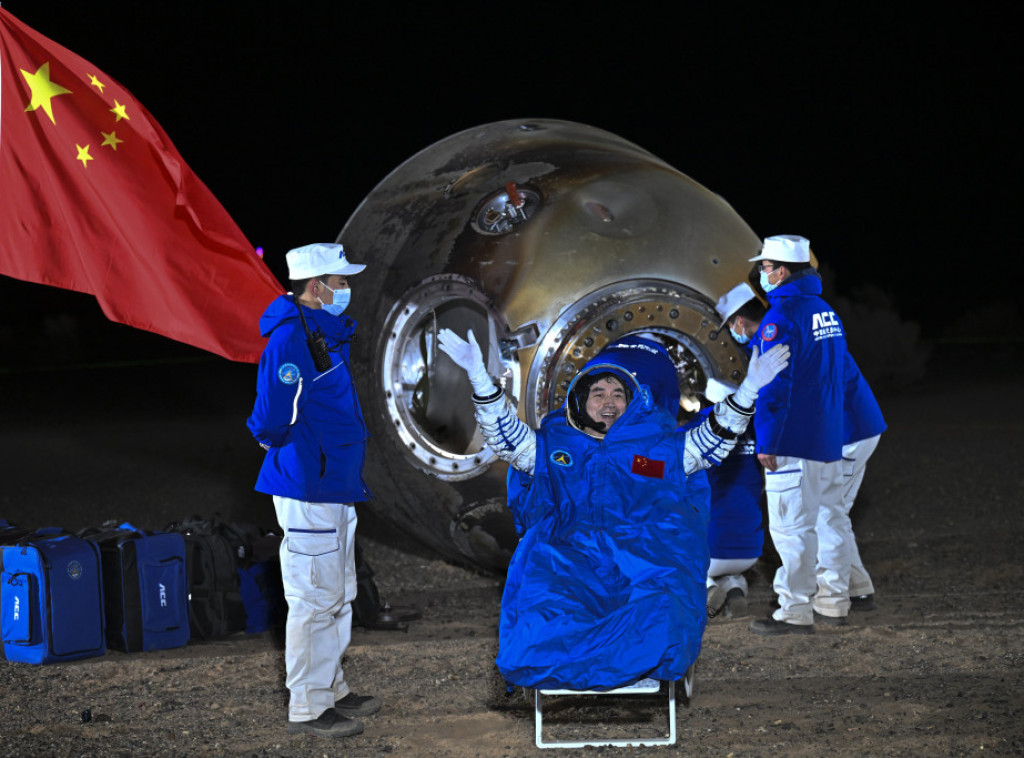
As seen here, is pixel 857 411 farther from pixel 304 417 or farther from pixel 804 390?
pixel 304 417

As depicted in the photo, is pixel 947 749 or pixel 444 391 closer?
pixel 947 749

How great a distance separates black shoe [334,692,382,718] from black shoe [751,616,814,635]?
2084mm

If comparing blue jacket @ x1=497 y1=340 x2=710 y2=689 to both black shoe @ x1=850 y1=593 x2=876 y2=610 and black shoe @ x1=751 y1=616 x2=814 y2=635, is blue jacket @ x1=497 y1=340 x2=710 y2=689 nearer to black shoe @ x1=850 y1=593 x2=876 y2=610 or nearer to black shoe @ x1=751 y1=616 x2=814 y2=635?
black shoe @ x1=751 y1=616 x2=814 y2=635

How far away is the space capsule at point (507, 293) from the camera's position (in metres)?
6.02

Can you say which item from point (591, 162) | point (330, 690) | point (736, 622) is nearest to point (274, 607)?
point (330, 690)

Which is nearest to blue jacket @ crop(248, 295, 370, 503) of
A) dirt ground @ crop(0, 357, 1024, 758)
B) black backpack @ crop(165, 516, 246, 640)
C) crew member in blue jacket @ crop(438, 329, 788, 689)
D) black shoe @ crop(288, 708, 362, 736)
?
crew member in blue jacket @ crop(438, 329, 788, 689)

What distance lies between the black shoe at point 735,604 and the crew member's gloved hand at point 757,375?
7.27 feet

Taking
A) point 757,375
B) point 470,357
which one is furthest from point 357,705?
point 757,375

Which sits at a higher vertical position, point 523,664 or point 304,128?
point 304,128

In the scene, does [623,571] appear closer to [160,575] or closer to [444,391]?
[444,391]

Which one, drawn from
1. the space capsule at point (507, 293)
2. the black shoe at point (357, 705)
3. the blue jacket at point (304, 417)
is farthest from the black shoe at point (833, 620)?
the blue jacket at point (304, 417)

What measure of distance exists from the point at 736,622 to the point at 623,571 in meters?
1.93

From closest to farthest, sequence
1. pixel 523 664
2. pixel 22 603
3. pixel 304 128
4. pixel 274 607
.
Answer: pixel 523 664 < pixel 22 603 < pixel 274 607 < pixel 304 128

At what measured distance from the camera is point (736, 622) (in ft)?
22.1
